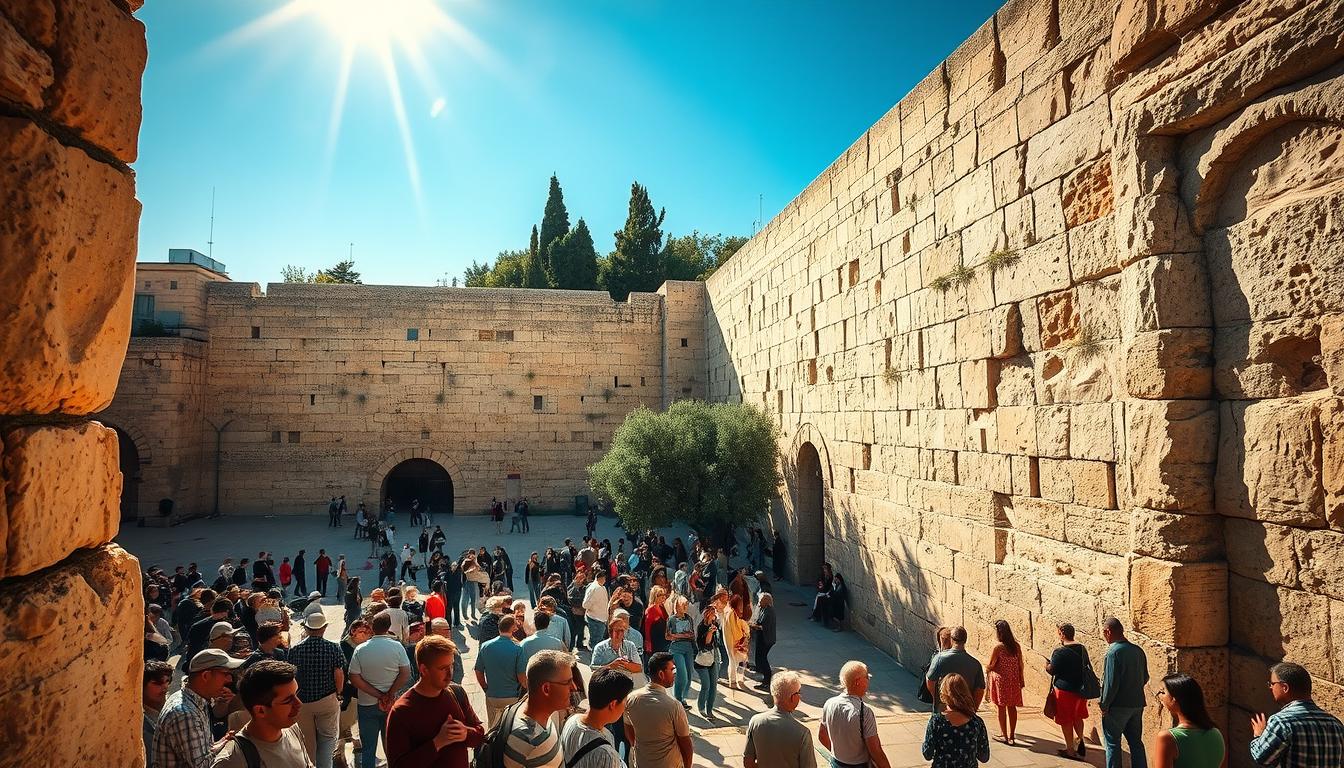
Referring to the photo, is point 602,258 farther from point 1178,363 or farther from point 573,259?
point 1178,363

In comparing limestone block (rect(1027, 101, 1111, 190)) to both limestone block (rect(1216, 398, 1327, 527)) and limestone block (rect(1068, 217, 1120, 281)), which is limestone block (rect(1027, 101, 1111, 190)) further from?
limestone block (rect(1216, 398, 1327, 527))

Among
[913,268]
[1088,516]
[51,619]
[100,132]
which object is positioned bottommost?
[1088,516]

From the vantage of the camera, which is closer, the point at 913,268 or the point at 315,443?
the point at 913,268

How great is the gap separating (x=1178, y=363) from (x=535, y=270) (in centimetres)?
3189

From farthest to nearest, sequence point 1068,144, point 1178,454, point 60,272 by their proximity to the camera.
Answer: point 1068,144 < point 1178,454 < point 60,272

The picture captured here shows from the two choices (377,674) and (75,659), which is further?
(377,674)

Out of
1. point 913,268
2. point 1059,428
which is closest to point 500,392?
point 913,268

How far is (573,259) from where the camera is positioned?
32156mm

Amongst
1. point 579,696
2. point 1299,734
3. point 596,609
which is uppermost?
point 1299,734

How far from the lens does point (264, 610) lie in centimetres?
732

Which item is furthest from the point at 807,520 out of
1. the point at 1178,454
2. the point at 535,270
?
the point at 535,270

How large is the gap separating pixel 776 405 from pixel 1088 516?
7.95m

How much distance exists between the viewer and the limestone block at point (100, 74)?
5.32ft

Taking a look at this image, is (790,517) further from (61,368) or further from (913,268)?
(61,368)
